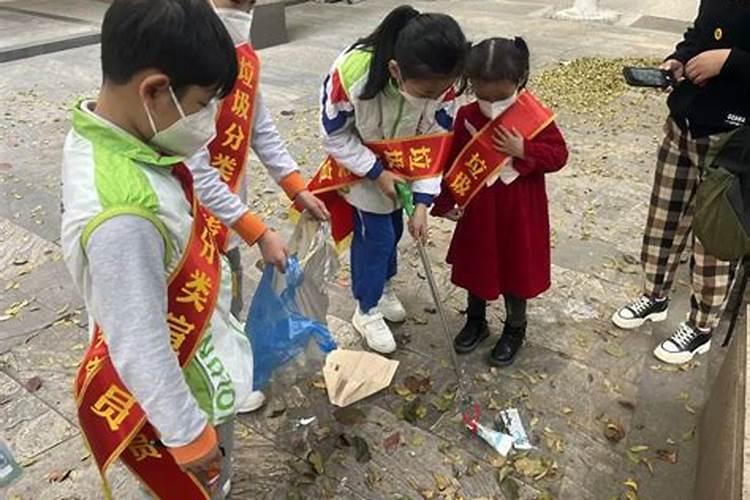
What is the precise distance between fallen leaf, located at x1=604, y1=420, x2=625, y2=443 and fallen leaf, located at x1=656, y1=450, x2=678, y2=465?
14cm

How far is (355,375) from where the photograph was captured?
9.25 ft

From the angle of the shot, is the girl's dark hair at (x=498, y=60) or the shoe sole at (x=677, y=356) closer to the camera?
the girl's dark hair at (x=498, y=60)

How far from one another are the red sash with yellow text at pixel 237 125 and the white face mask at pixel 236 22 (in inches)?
2.8

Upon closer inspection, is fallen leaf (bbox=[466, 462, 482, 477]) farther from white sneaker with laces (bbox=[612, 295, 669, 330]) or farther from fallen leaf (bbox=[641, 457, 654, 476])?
white sneaker with laces (bbox=[612, 295, 669, 330])

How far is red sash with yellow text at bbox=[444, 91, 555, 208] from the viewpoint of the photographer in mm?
2512

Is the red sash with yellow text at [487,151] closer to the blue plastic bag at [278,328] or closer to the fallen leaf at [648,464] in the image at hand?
the blue plastic bag at [278,328]

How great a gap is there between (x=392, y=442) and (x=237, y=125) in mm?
1225

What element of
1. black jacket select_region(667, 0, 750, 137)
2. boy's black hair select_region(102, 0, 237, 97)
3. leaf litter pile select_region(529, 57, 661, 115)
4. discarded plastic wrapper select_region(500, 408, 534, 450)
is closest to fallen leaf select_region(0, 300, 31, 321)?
discarded plastic wrapper select_region(500, 408, 534, 450)

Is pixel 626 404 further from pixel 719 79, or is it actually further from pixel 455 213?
pixel 719 79

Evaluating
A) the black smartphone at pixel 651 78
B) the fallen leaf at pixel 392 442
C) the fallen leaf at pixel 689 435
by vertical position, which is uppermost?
the black smartphone at pixel 651 78

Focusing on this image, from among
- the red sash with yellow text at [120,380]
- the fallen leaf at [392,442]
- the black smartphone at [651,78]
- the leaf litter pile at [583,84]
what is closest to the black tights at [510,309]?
the fallen leaf at [392,442]

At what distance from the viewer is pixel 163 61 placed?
4.15ft

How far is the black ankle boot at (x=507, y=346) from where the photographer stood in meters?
2.94

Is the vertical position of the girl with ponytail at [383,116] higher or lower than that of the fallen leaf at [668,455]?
higher
